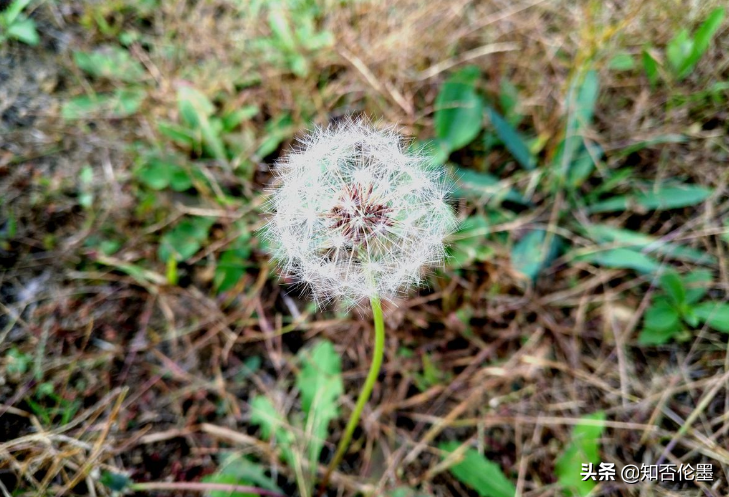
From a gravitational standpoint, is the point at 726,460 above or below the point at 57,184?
below

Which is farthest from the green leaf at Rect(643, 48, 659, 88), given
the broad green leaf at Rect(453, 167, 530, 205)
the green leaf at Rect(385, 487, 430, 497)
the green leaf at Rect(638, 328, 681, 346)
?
the green leaf at Rect(385, 487, 430, 497)

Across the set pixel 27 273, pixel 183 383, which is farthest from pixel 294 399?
pixel 27 273

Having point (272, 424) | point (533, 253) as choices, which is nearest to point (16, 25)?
point (272, 424)

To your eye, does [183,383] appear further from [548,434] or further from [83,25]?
[83,25]

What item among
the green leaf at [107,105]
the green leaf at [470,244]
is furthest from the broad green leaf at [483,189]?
the green leaf at [107,105]

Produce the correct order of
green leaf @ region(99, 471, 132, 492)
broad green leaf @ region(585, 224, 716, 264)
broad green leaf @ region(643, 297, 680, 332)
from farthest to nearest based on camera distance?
broad green leaf @ region(585, 224, 716, 264)
broad green leaf @ region(643, 297, 680, 332)
green leaf @ region(99, 471, 132, 492)

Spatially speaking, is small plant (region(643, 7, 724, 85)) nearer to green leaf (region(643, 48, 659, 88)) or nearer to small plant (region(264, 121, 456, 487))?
green leaf (region(643, 48, 659, 88))
